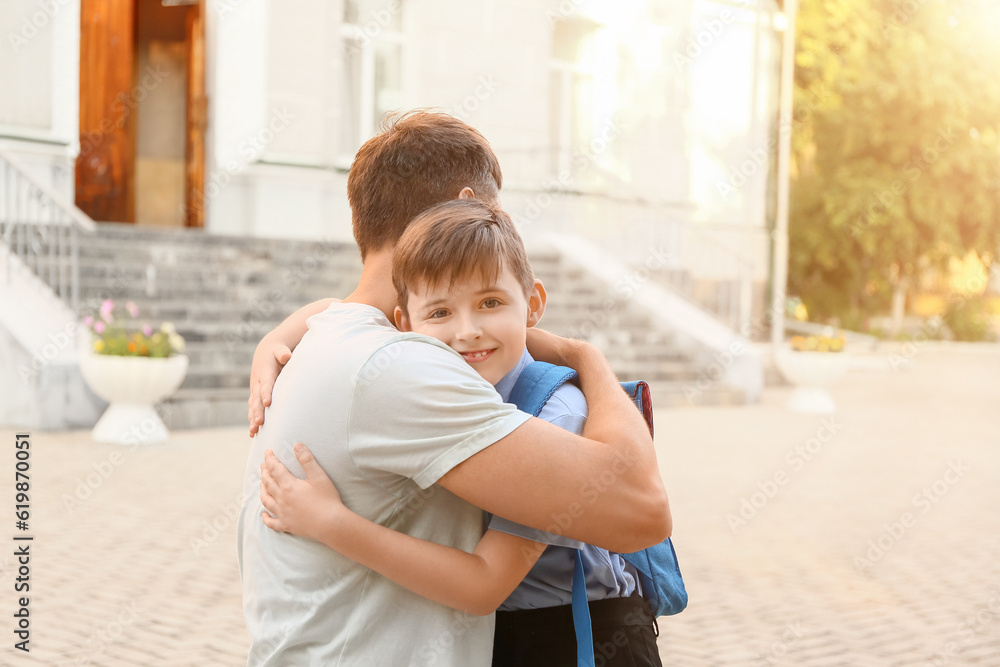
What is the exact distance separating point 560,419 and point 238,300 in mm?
10631

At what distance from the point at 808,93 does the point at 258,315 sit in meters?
19.2

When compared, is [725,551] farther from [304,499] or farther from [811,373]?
[811,373]

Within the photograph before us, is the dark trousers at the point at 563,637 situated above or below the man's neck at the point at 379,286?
below

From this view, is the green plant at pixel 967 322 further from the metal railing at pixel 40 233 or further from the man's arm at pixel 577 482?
the man's arm at pixel 577 482

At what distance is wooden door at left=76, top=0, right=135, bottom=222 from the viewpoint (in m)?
15.2

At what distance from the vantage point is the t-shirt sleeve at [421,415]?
1494mm

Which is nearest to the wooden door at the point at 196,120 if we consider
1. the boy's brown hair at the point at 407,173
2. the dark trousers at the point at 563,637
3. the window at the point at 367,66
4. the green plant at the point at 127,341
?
the window at the point at 367,66

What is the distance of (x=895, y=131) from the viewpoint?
86.8ft

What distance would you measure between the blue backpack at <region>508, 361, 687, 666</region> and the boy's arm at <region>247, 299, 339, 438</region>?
0.49 m

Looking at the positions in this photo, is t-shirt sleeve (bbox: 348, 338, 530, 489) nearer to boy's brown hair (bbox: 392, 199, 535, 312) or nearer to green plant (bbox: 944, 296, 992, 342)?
boy's brown hair (bbox: 392, 199, 535, 312)

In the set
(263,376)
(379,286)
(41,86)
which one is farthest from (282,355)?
(41,86)

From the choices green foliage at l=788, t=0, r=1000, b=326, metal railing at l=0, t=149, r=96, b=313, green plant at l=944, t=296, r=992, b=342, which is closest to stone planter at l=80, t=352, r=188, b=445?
metal railing at l=0, t=149, r=96, b=313

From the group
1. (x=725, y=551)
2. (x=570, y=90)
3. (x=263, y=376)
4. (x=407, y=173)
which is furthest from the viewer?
(x=570, y=90)

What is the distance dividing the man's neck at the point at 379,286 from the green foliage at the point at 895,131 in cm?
2511
